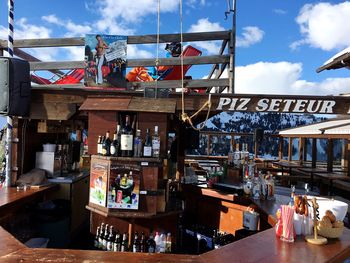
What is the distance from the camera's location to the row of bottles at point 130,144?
13.0ft

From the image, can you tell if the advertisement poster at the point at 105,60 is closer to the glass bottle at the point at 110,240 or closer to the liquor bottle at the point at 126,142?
the liquor bottle at the point at 126,142

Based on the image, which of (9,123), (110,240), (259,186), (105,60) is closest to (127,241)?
(110,240)

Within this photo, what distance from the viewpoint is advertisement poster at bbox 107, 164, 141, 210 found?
155 inches

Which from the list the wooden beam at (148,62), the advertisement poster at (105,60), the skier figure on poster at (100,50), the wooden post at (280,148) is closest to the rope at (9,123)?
the wooden beam at (148,62)

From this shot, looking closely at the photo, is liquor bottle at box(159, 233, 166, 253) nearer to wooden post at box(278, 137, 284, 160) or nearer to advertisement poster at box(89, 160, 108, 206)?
advertisement poster at box(89, 160, 108, 206)

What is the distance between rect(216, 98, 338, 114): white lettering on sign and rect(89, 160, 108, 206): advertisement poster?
183cm

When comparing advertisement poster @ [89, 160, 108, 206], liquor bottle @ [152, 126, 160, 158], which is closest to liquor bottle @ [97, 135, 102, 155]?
advertisement poster @ [89, 160, 108, 206]

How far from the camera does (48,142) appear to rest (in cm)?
636

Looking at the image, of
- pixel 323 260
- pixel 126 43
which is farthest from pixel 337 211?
pixel 126 43

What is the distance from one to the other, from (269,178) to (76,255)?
3153 mm

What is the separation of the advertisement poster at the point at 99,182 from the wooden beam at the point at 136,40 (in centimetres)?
210

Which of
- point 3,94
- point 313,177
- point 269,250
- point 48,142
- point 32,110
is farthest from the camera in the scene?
point 313,177

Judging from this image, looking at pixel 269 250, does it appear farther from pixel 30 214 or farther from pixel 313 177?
pixel 313 177

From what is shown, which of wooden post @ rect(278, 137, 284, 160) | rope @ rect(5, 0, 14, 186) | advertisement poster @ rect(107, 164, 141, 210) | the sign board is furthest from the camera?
wooden post @ rect(278, 137, 284, 160)
